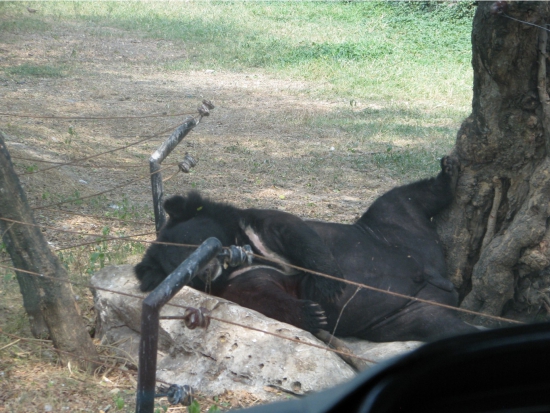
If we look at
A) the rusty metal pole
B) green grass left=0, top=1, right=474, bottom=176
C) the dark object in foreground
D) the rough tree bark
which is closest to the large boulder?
the rough tree bark

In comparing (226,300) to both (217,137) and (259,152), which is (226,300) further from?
(217,137)

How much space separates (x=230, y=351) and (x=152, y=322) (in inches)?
50.6

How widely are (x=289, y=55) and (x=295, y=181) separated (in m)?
8.40

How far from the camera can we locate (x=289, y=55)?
51.5ft

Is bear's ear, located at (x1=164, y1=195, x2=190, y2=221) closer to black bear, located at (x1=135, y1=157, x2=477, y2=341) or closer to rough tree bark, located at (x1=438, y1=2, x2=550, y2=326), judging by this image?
black bear, located at (x1=135, y1=157, x2=477, y2=341)

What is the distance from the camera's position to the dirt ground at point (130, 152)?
3.84m

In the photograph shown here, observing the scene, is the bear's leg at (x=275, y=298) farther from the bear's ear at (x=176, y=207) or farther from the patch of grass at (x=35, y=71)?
the patch of grass at (x=35, y=71)

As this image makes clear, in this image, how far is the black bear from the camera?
4328 mm

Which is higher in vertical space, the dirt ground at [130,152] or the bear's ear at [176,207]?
the bear's ear at [176,207]

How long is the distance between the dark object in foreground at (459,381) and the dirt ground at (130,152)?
2.38m

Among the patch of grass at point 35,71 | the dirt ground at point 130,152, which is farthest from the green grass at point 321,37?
the patch of grass at point 35,71

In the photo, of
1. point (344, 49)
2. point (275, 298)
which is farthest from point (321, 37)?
point (275, 298)

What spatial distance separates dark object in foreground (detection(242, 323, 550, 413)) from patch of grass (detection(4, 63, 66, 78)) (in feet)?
41.8

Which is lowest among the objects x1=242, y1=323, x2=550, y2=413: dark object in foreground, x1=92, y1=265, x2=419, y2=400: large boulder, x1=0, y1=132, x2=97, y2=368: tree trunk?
x1=92, y1=265, x2=419, y2=400: large boulder
